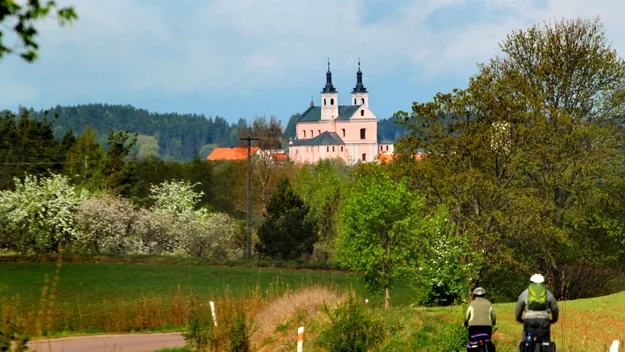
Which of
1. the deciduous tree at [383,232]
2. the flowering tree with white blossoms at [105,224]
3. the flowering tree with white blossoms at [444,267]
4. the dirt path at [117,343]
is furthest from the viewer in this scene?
the flowering tree with white blossoms at [105,224]

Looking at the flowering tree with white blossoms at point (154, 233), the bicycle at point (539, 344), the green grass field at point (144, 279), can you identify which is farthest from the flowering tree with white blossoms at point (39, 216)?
the bicycle at point (539, 344)

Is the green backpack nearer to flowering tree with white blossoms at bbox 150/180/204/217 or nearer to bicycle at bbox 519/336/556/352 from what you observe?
bicycle at bbox 519/336/556/352

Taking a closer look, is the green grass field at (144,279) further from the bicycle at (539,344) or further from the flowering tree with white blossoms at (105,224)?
the bicycle at (539,344)

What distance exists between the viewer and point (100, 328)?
96.7 ft

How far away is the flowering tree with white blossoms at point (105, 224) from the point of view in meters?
67.7

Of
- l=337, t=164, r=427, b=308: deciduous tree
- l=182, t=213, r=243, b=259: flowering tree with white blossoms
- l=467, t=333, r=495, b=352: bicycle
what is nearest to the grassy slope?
l=467, t=333, r=495, b=352: bicycle

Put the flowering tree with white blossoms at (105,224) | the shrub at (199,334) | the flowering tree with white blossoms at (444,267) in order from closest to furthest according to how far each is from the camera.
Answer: the shrub at (199,334) → the flowering tree with white blossoms at (444,267) → the flowering tree with white blossoms at (105,224)

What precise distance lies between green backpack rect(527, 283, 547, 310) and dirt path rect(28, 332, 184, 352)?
10831mm

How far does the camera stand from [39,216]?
66438 millimetres

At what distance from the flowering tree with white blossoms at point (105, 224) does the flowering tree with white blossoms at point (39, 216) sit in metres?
0.74

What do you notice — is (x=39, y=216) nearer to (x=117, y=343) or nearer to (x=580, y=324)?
(x=117, y=343)

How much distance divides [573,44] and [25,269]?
29.5 m

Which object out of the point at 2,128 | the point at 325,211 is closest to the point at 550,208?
the point at 325,211

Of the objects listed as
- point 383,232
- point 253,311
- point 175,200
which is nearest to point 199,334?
point 253,311
